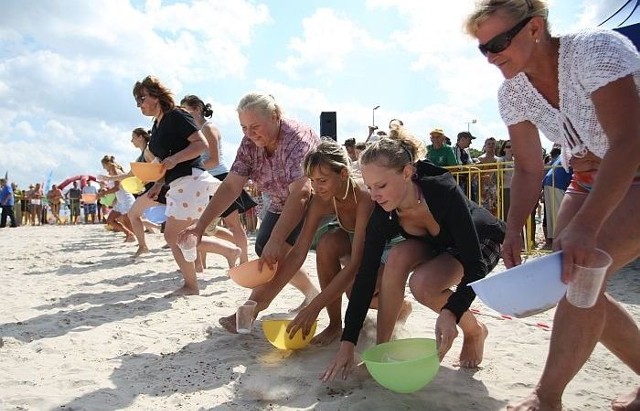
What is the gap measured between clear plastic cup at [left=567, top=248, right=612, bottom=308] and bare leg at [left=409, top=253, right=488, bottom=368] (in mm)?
846

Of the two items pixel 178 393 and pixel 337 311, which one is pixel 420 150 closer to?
pixel 337 311

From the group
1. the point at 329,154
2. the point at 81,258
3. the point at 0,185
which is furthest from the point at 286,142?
the point at 0,185

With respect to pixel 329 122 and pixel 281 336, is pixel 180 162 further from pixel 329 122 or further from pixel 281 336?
pixel 329 122

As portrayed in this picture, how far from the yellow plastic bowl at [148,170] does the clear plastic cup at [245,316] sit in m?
1.53

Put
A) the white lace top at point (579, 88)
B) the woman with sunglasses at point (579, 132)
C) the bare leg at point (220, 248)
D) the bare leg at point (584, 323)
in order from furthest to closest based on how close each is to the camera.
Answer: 1. the bare leg at point (220, 248)
2. the bare leg at point (584, 323)
3. the white lace top at point (579, 88)
4. the woman with sunglasses at point (579, 132)

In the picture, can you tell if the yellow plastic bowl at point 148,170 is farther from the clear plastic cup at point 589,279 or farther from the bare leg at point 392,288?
the clear plastic cup at point 589,279

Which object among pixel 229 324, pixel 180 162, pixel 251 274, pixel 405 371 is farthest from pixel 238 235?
pixel 405 371

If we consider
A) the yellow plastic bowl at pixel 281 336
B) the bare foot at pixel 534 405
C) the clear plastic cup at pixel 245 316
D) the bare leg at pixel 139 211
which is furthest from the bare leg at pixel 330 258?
the bare leg at pixel 139 211

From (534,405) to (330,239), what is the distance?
1.32 meters

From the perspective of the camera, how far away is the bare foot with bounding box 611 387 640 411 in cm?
187

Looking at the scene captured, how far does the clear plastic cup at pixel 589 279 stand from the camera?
1.37 meters

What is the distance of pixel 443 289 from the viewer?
229cm

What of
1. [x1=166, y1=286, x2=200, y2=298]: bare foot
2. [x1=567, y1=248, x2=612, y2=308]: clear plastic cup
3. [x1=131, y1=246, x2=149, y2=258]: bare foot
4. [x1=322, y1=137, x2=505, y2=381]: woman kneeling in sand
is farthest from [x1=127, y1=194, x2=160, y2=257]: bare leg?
[x1=567, y1=248, x2=612, y2=308]: clear plastic cup

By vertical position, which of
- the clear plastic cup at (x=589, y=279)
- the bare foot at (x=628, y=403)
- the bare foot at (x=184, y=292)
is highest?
the clear plastic cup at (x=589, y=279)
